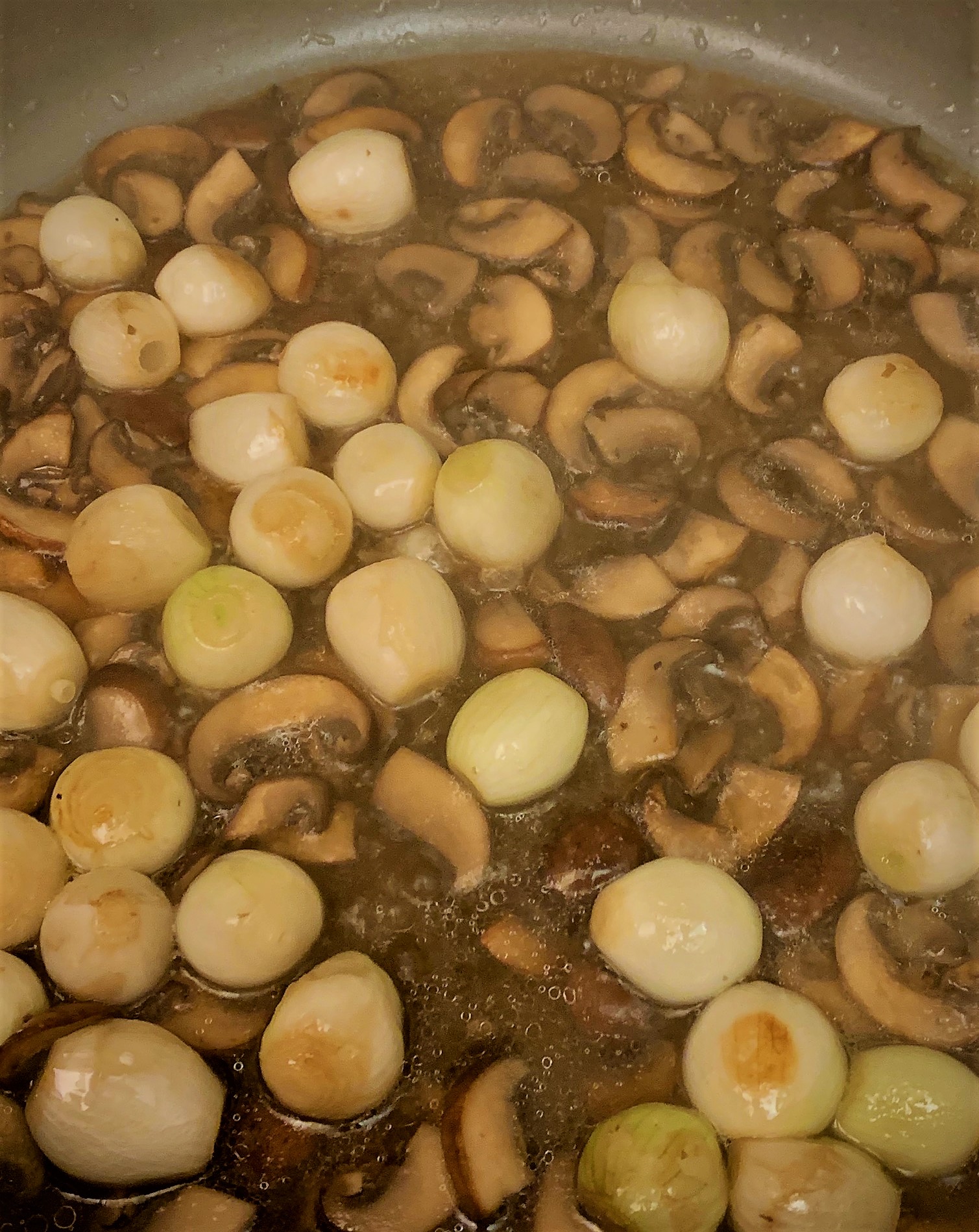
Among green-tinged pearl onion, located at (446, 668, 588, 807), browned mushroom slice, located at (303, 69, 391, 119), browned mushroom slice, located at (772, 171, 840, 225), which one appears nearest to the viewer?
green-tinged pearl onion, located at (446, 668, 588, 807)

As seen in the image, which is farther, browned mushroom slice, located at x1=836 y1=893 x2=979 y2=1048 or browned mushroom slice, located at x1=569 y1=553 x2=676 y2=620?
browned mushroom slice, located at x1=569 y1=553 x2=676 y2=620

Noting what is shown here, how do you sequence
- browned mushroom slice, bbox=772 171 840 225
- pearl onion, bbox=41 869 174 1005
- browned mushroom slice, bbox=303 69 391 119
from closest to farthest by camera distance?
pearl onion, bbox=41 869 174 1005 → browned mushroom slice, bbox=772 171 840 225 → browned mushroom slice, bbox=303 69 391 119

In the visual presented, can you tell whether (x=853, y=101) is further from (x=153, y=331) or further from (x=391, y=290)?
(x=153, y=331)

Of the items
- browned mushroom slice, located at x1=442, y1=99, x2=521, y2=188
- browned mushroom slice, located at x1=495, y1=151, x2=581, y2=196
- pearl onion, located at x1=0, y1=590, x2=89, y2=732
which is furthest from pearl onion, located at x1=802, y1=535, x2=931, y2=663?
pearl onion, located at x1=0, y1=590, x2=89, y2=732

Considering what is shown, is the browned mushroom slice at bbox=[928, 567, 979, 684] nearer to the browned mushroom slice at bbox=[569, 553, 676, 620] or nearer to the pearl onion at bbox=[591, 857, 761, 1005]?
the browned mushroom slice at bbox=[569, 553, 676, 620]

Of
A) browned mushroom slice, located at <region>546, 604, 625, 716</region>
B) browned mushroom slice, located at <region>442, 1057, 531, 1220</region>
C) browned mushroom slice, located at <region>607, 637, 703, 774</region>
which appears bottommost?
browned mushroom slice, located at <region>442, 1057, 531, 1220</region>

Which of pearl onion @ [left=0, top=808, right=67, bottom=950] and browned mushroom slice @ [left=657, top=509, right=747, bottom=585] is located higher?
browned mushroom slice @ [left=657, top=509, right=747, bottom=585]

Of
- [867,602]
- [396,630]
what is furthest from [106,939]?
[867,602]
